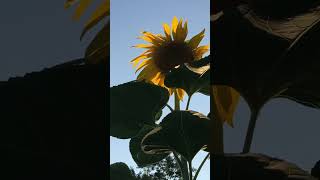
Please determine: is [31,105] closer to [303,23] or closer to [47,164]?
[47,164]

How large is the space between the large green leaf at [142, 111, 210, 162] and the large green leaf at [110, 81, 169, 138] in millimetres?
77

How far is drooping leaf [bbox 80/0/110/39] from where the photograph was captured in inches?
26.8

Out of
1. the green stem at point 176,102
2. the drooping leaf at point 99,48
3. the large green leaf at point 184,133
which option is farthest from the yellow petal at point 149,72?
the drooping leaf at point 99,48

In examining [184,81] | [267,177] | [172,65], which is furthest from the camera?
[172,65]

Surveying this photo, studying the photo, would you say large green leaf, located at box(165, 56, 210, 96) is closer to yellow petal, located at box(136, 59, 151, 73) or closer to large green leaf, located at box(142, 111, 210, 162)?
large green leaf, located at box(142, 111, 210, 162)

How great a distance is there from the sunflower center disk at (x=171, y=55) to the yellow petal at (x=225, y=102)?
35 centimetres

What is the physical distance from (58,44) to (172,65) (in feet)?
1.37

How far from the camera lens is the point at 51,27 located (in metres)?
0.68

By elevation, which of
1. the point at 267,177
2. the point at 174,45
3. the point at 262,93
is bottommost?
the point at 267,177

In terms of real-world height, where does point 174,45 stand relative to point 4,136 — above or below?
above

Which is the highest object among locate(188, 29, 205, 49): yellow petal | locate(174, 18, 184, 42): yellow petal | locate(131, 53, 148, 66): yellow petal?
locate(174, 18, 184, 42): yellow petal

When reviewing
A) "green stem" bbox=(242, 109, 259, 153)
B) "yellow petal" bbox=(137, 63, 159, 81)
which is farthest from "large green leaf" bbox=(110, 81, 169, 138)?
"green stem" bbox=(242, 109, 259, 153)

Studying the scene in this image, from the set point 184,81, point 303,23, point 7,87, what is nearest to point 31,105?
point 7,87

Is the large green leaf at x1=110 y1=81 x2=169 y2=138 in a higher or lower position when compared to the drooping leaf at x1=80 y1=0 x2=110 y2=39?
lower
